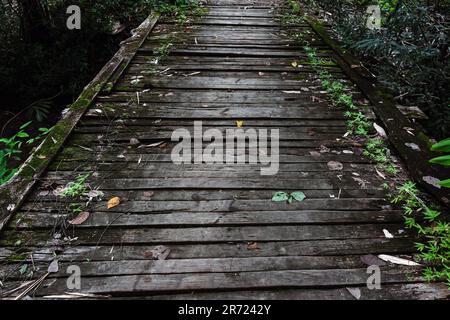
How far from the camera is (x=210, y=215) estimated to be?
249cm

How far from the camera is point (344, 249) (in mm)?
2236

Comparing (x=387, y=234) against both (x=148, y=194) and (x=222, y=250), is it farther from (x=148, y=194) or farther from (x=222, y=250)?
(x=148, y=194)

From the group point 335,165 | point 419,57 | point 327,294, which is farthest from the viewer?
point 419,57

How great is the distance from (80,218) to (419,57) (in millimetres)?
4329

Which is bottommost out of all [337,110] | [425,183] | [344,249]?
[344,249]

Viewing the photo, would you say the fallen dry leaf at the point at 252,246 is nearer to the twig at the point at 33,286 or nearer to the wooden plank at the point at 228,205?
the wooden plank at the point at 228,205

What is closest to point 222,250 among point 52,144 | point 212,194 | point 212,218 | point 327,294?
point 212,218

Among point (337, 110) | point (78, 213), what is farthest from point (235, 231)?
point (337, 110)

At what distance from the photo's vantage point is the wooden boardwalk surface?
2016 mm

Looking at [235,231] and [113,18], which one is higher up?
[113,18]

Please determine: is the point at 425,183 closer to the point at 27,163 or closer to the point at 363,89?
the point at 363,89

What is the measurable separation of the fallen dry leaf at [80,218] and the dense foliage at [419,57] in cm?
384

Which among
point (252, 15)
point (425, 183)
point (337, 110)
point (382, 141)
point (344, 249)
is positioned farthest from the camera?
point (252, 15)

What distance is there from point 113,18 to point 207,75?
3990 millimetres
